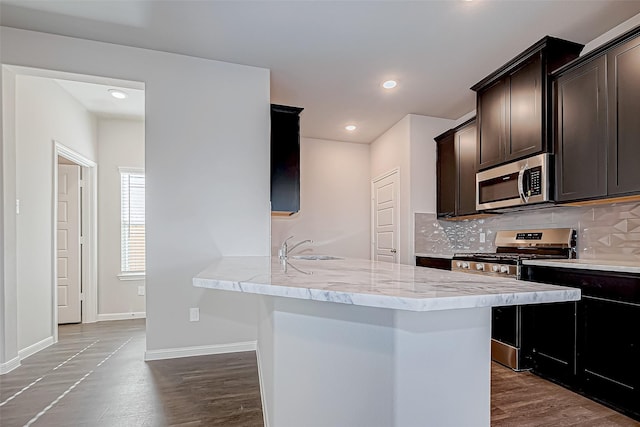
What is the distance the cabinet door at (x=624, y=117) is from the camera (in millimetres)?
2051

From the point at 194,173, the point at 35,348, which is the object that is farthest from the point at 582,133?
the point at 35,348

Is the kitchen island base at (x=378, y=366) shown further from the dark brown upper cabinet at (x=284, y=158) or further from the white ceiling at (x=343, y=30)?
the white ceiling at (x=343, y=30)

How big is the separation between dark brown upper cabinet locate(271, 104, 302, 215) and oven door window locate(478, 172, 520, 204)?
1888mm

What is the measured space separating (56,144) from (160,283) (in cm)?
199

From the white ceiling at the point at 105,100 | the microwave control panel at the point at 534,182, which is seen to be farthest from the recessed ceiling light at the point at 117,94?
the microwave control panel at the point at 534,182

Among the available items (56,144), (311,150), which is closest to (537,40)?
(311,150)

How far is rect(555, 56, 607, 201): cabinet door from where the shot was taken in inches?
88.9

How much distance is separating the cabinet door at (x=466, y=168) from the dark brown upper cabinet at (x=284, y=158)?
1948 millimetres

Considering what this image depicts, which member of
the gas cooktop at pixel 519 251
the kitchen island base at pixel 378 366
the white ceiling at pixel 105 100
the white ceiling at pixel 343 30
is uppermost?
the white ceiling at pixel 343 30

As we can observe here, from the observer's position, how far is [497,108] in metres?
3.12

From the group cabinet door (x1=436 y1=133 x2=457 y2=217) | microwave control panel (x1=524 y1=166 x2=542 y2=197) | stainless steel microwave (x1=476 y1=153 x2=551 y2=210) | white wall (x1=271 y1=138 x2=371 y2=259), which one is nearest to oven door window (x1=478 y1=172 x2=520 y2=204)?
stainless steel microwave (x1=476 y1=153 x2=551 y2=210)

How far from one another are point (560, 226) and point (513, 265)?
737 millimetres

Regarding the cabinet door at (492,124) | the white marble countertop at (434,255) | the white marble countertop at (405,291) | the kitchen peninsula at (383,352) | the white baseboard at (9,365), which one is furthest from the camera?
the white marble countertop at (434,255)

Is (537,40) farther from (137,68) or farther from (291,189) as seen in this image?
(137,68)
